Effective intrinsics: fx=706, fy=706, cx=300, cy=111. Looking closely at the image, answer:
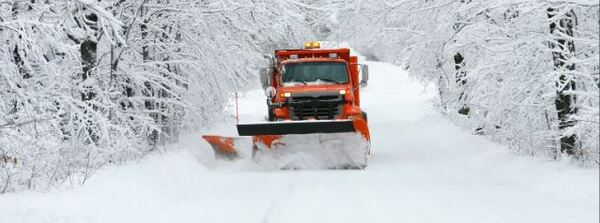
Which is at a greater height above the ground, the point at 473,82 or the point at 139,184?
Result: the point at 473,82

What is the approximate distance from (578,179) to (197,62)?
27.2ft

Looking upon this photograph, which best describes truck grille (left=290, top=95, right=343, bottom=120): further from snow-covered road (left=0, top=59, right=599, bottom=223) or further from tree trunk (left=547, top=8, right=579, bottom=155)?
tree trunk (left=547, top=8, right=579, bottom=155)

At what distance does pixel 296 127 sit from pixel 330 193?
9.06 ft

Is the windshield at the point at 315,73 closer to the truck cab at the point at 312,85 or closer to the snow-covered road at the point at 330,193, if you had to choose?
the truck cab at the point at 312,85

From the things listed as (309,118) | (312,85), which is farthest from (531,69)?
(312,85)

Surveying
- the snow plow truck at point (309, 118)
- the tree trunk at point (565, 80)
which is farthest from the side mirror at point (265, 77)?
the tree trunk at point (565, 80)

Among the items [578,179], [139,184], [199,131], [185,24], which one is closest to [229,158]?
[185,24]

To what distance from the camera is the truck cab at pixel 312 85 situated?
1420 cm

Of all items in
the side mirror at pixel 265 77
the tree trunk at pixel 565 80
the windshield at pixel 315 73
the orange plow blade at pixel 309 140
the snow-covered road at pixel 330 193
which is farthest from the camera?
the windshield at pixel 315 73

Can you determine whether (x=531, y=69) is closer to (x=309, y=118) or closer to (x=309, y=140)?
(x=309, y=140)

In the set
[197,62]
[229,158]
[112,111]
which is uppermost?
[197,62]

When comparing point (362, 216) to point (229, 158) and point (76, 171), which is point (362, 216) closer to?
point (76, 171)

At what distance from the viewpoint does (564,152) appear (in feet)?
36.5

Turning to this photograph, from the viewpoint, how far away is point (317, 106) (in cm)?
1417
